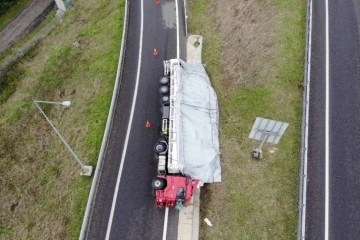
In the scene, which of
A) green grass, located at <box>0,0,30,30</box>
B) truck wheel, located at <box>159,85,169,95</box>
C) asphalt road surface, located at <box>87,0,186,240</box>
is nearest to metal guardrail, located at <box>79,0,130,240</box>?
asphalt road surface, located at <box>87,0,186,240</box>

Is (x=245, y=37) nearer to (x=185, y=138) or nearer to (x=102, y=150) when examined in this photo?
(x=185, y=138)

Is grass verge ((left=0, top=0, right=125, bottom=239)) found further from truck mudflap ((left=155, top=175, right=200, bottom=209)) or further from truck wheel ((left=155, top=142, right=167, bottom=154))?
truck mudflap ((left=155, top=175, right=200, bottom=209))

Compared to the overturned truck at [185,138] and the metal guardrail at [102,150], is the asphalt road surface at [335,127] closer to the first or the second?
the overturned truck at [185,138]

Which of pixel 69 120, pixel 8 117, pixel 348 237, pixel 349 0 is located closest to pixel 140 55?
pixel 69 120

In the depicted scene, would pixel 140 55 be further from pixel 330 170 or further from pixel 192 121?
pixel 330 170

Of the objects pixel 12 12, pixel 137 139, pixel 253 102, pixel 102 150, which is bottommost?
pixel 102 150

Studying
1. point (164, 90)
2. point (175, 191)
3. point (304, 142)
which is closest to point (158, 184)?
point (175, 191)
